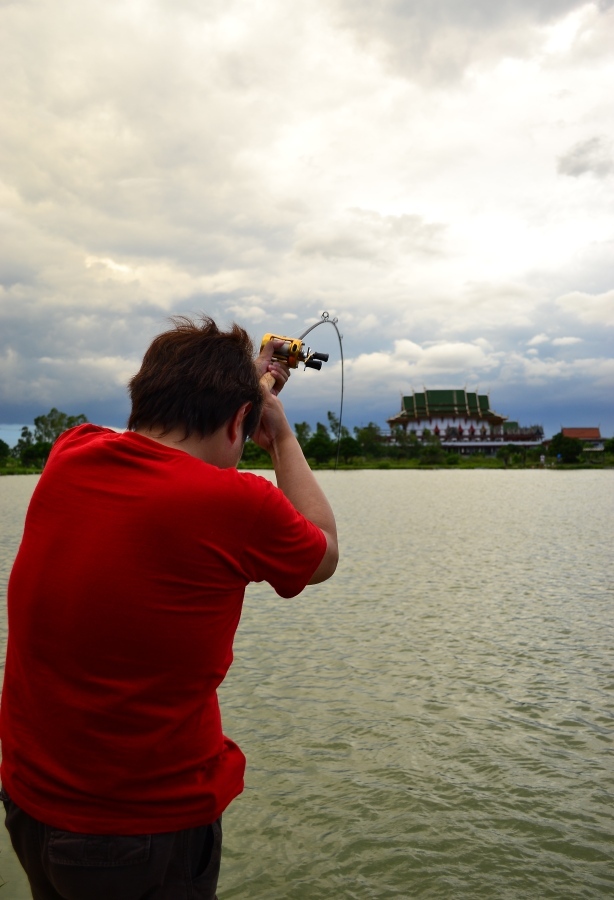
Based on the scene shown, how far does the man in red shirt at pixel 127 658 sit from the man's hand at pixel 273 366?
1.35 ft

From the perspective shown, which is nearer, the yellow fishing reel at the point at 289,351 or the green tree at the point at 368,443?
the yellow fishing reel at the point at 289,351

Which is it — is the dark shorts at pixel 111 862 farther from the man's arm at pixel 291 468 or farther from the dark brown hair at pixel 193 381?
the dark brown hair at pixel 193 381

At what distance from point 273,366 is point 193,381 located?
441mm

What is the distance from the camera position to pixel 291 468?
74.4 inches

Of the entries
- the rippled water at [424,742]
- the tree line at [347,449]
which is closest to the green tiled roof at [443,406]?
the tree line at [347,449]

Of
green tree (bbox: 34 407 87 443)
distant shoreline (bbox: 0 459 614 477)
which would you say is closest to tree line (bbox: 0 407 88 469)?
green tree (bbox: 34 407 87 443)

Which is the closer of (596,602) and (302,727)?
(302,727)

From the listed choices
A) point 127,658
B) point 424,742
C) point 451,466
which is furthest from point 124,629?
point 451,466

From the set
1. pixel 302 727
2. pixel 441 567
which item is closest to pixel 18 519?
pixel 441 567

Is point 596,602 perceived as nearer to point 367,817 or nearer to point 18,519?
point 367,817

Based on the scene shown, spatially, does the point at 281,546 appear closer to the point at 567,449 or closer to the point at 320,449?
the point at 320,449

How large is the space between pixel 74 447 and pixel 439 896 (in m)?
2.96

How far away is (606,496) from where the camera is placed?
33.0 m

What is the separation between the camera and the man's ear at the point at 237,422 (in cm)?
167
